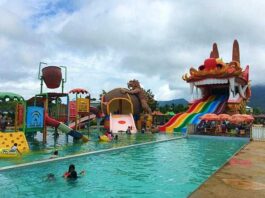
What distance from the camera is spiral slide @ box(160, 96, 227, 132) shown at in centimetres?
3219

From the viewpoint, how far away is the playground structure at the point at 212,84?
1307 inches

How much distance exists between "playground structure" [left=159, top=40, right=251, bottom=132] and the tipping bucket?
14.9 meters

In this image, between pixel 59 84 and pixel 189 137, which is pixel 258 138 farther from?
pixel 59 84

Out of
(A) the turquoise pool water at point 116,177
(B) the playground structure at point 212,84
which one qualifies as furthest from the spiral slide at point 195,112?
(A) the turquoise pool water at point 116,177

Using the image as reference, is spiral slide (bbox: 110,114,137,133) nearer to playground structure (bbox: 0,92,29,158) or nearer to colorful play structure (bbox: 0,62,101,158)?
colorful play structure (bbox: 0,62,101,158)

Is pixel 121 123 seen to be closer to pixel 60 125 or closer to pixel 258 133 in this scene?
pixel 258 133

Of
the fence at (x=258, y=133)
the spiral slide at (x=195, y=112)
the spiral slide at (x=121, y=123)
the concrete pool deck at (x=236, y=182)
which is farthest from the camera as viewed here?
the spiral slide at (x=121, y=123)

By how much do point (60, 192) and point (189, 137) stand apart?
19847 millimetres

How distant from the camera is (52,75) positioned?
65.1 ft

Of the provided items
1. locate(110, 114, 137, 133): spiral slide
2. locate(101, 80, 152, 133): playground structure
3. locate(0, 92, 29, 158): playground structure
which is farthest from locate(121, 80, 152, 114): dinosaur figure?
locate(0, 92, 29, 158): playground structure

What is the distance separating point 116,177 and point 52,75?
11.1m

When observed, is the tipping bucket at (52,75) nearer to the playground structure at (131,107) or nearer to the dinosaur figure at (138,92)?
the playground structure at (131,107)

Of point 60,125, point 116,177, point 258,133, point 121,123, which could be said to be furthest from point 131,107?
point 116,177

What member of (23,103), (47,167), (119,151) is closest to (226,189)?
(47,167)
